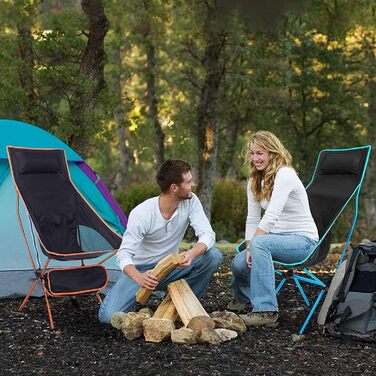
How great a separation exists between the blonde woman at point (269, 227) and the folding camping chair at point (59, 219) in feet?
2.92

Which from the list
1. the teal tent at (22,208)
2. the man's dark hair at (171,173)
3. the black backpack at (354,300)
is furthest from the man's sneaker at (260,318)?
the teal tent at (22,208)

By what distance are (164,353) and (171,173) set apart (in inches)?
34.9

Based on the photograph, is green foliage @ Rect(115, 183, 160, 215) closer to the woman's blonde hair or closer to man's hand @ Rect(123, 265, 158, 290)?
the woman's blonde hair

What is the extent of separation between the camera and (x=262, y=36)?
1255 cm

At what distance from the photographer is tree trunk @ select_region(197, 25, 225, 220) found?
11.8 meters

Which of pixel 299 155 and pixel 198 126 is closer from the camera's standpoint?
pixel 198 126

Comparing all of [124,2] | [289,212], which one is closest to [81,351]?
[289,212]

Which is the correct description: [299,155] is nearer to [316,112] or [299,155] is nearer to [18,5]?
[316,112]

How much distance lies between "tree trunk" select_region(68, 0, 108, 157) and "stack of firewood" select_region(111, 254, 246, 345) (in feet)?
15.7

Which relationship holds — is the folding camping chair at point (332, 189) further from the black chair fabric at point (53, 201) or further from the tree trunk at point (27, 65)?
the tree trunk at point (27, 65)

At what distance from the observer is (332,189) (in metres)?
4.38

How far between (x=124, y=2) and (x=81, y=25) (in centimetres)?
135

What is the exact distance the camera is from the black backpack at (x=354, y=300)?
3.60m

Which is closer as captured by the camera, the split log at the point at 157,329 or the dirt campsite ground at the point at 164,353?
the dirt campsite ground at the point at 164,353
